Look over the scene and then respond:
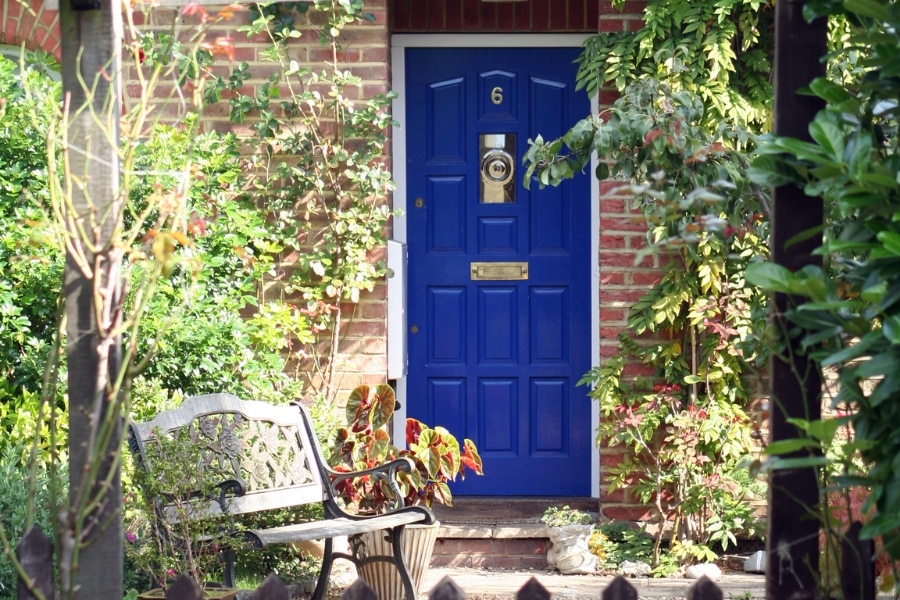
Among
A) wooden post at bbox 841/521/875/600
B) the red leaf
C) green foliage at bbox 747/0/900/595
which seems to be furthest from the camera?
the red leaf

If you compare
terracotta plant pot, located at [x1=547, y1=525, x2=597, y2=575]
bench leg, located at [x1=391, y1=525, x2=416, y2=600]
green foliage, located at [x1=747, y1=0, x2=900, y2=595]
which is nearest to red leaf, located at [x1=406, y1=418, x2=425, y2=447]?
bench leg, located at [x1=391, y1=525, x2=416, y2=600]

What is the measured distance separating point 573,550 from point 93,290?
11.8ft

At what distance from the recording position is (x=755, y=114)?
5.04 metres

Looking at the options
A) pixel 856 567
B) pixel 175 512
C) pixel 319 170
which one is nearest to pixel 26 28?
pixel 319 170

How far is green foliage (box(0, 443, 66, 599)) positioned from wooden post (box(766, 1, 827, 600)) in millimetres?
2429

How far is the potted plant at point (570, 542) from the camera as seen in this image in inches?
197

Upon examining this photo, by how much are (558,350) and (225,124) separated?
2.24 metres

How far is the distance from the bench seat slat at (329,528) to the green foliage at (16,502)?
2.55 feet

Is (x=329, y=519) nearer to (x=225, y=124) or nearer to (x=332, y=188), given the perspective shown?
(x=332, y=188)

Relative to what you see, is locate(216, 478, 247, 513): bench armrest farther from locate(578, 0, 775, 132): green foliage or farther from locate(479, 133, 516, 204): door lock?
locate(578, 0, 775, 132): green foliage

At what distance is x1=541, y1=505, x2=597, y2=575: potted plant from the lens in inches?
197

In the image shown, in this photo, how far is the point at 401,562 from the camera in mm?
4238

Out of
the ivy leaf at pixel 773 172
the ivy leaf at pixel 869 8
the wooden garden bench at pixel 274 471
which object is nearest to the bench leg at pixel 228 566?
the wooden garden bench at pixel 274 471

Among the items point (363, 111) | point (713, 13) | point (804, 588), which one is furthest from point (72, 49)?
point (713, 13)
